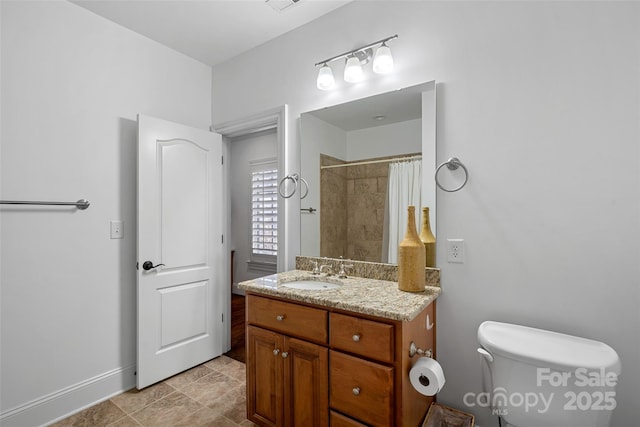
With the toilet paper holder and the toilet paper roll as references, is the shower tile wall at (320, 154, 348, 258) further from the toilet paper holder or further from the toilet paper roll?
the toilet paper roll

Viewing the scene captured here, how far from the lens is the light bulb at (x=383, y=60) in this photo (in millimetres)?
1766

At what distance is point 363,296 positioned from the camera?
4.85 feet

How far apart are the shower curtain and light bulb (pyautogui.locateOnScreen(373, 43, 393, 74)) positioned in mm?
549

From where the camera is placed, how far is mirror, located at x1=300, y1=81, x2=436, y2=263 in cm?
173

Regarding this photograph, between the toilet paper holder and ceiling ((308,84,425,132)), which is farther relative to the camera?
ceiling ((308,84,425,132))

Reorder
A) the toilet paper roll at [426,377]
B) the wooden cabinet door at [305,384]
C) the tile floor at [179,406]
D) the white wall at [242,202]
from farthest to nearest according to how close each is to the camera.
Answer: the white wall at [242,202] < the tile floor at [179,406] < the wooden cabinet door at [305,384] < the toilet paper roll at [426,377]

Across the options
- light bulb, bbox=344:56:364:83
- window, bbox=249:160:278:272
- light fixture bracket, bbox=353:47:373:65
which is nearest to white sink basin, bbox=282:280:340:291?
light bulb, bbox=344:56:364:83

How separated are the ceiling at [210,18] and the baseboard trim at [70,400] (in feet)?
8.26

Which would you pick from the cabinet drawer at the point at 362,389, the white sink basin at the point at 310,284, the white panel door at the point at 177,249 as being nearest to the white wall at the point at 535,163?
the cabinet drawer at the point at 362,389

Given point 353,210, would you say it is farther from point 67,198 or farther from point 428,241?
point 67,198

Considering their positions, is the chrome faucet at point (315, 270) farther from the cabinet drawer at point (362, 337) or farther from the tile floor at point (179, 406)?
the tile floor at point (179, 406)

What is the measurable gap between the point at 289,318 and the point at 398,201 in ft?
2.96

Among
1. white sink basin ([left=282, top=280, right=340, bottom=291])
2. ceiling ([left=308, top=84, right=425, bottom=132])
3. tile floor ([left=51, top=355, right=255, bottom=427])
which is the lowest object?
tile floor ([left=51, top=355, right=255, bottom=427])

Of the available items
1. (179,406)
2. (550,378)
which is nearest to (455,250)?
(550,378)
